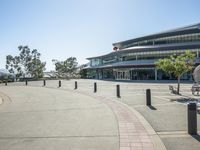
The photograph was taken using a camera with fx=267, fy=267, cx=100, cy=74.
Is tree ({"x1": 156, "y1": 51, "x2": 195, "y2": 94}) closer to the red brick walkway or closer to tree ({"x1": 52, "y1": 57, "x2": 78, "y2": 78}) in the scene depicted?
the red brick walkway

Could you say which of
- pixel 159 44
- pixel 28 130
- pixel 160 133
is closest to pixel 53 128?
pixel 28 130

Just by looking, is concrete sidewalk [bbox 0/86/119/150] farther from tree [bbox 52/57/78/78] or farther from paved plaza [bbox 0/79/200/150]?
tree [bbox 52/57/78/78]

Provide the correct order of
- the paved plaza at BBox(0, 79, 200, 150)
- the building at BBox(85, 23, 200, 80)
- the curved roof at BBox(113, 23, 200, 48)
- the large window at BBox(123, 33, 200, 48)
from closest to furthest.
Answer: the paved plaza at BBox(0, 79, 200, 150), the building at BBox(85, 23, 200, 80), the curved roof at BBox(113, 23, 200, 48), the large window at BBox(123, 33, 200, 48)

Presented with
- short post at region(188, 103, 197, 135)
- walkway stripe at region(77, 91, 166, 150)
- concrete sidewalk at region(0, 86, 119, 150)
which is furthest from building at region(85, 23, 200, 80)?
short post at region(188, 103, 197, 135)

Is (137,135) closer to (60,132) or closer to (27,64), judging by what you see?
(60,132)

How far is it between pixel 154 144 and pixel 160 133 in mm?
1436

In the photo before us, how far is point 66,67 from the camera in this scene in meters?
97.2

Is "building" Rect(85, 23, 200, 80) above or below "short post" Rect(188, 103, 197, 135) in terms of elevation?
above

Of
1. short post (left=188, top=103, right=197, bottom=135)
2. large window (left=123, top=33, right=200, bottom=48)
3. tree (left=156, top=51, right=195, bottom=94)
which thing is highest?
large window (left=123, top=33, right=200, bottom=48)

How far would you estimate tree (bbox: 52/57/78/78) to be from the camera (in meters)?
96.9

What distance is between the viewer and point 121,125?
9992 mm

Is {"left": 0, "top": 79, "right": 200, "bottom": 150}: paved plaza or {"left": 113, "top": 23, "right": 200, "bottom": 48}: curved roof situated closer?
{"left": 0, "top": 79, "right": 200, "bottom": 150}: paved plaza

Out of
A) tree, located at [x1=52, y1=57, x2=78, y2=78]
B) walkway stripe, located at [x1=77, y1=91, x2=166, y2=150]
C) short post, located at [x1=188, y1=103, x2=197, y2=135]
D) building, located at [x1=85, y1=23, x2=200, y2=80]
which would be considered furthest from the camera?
tree, located at [x1=52, y1=57, x2=78, y2=78]

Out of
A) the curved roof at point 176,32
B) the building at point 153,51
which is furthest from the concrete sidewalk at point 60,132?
the curved roof at point 176,32
